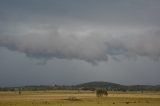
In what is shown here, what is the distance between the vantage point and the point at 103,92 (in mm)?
142125
